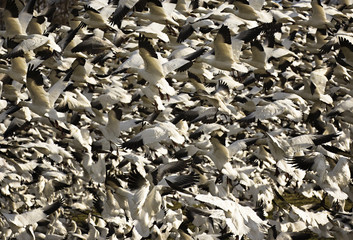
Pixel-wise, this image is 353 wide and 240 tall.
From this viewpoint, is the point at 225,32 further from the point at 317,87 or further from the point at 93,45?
the point at 93,45

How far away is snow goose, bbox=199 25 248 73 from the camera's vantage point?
833 cm

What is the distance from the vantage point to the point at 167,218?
970 cm

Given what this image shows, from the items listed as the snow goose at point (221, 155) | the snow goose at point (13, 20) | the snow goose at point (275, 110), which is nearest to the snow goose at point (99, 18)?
the snow goose at point (13, 20)

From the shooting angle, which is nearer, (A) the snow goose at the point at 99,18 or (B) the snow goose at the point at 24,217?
(B) the snow goose at the point at 24,217

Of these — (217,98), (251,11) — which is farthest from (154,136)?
(251,11)

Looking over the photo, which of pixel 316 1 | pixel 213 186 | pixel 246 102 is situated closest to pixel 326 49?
pixel 316 1

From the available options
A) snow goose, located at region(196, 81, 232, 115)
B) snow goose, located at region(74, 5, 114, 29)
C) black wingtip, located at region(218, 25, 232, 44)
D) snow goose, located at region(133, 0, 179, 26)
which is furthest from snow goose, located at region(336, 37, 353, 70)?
snow goose, located at region(74, 5, 114, 29)

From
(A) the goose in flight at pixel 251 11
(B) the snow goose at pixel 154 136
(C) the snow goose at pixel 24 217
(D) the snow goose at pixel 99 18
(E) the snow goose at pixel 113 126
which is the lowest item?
(C) the snow goose at pixel 24 217

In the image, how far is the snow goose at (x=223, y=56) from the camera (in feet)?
27.3

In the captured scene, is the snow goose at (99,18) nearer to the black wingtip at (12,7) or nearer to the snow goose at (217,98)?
the black wingtip at (12,7)

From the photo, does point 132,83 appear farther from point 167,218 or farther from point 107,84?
point 167,218

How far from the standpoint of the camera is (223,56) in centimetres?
852

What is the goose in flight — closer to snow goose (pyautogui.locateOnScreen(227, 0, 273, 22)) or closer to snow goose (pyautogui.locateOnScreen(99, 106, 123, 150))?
snow goose (pyautogui.locateOnScreen(227, 0, 273, 22))

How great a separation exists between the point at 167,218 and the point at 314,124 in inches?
102
